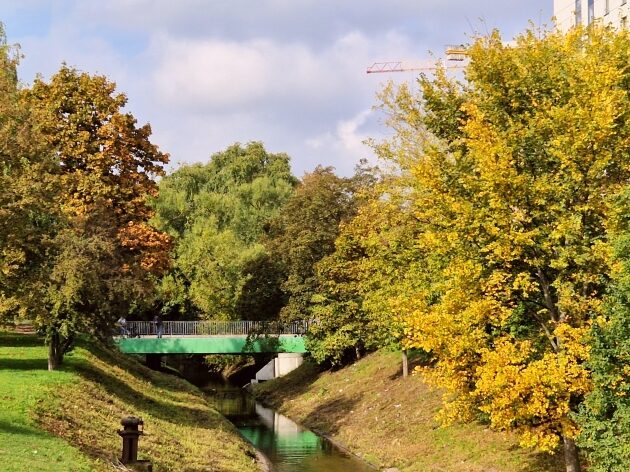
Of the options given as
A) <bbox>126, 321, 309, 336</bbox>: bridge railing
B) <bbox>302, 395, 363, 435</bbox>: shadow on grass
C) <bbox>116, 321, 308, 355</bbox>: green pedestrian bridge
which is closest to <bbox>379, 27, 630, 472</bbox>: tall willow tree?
<bbox>302, 395, 363, 435</bbox>: shadow on grass

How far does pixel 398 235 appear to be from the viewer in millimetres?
34531

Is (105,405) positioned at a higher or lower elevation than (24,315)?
lower

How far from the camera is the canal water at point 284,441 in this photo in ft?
109

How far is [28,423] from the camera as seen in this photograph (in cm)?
2058

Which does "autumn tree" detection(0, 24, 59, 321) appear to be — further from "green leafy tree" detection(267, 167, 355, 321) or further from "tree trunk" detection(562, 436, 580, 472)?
"green leafy tree" detection(267, 167, 355, 321)

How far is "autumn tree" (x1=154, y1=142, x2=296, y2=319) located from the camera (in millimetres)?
61812

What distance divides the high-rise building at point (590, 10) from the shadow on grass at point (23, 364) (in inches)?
1511

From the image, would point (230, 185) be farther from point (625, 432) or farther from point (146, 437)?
point (625, 432)

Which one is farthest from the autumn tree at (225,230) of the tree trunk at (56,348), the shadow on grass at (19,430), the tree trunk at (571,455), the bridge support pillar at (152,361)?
the tree trunk at (571,455)

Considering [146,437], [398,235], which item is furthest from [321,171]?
[146,437]

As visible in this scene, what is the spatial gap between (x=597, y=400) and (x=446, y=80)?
11.0 meters

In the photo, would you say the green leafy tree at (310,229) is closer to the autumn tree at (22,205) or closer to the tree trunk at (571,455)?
the autumn tree at (22,205)

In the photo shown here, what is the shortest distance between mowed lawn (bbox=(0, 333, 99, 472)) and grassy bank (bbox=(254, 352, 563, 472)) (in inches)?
570

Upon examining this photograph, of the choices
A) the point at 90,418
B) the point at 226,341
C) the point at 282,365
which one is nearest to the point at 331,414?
the point at 226,341
